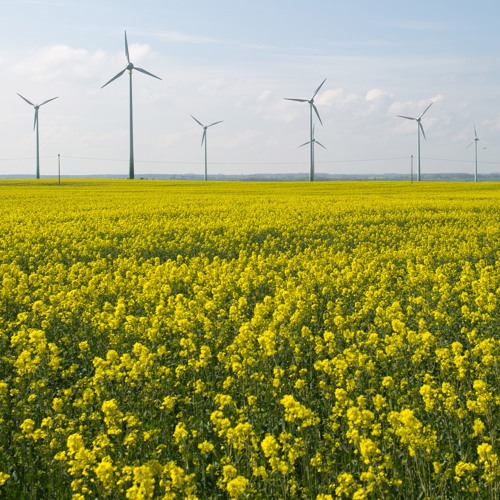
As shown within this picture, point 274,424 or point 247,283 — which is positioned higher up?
point 247,283

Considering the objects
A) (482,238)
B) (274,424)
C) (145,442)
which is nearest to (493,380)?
(274,424)

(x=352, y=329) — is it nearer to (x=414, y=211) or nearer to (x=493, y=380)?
(x=493, y=380)

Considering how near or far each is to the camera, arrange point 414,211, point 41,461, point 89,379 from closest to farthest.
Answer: point 41,461, point 89,379, point 414,211

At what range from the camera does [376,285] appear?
1293 cm

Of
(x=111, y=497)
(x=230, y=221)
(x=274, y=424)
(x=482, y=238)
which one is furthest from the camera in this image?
(x=230, y=221)

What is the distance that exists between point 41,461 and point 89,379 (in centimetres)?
145

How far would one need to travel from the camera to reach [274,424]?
22.0 ft

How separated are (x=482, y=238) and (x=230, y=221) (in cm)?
877

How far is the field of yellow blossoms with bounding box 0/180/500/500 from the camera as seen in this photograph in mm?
5367

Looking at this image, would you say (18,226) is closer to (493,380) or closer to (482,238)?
(482,238)

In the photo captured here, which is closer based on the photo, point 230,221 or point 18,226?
point 18,226

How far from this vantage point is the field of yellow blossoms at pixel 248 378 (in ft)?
17.6

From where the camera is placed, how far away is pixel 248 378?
775 centimetres

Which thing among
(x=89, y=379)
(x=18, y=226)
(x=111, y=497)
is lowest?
(x=111, y=497)
